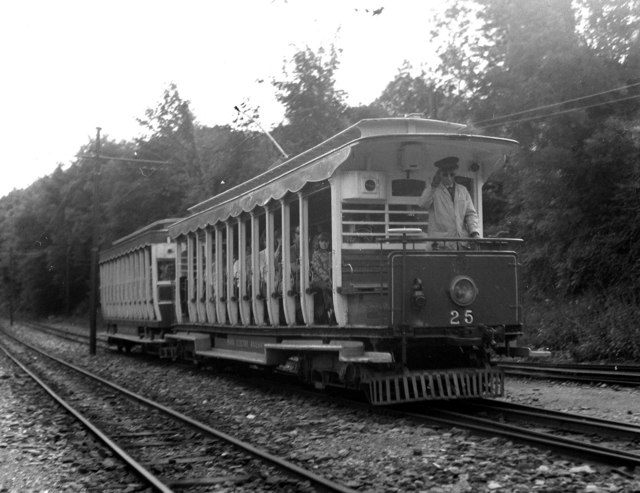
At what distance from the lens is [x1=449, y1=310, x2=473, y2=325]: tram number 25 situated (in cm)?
886

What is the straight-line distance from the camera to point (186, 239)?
54.0 feet

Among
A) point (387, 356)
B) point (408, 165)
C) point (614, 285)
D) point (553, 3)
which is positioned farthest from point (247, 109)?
point (387, 356)

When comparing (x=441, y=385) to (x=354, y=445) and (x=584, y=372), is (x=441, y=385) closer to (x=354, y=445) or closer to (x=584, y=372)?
(x=354, y=445)

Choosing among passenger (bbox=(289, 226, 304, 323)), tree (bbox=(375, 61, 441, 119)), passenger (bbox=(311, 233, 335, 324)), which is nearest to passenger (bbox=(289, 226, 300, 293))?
passenger (bbox=(289, 226, 304, 323))

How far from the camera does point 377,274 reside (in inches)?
376

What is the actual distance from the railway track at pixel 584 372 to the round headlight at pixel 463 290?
303cm

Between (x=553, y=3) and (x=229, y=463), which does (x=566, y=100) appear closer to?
(x=553, y=3)

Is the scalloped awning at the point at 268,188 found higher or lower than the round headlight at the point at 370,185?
higher

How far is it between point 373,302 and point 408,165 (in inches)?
69.1

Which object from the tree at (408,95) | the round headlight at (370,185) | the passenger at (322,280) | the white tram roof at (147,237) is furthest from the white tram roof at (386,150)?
the tree at (408,95)

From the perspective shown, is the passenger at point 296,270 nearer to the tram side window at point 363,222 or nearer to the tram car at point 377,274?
the tram car at point 377,274

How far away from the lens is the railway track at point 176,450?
6.21m

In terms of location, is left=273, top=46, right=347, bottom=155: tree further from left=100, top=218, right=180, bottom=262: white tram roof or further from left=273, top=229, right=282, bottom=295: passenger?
left=273, top=229, right=282, bottom=295: passenger

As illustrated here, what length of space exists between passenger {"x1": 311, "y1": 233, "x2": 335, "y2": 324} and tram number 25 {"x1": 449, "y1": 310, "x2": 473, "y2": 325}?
155cm
